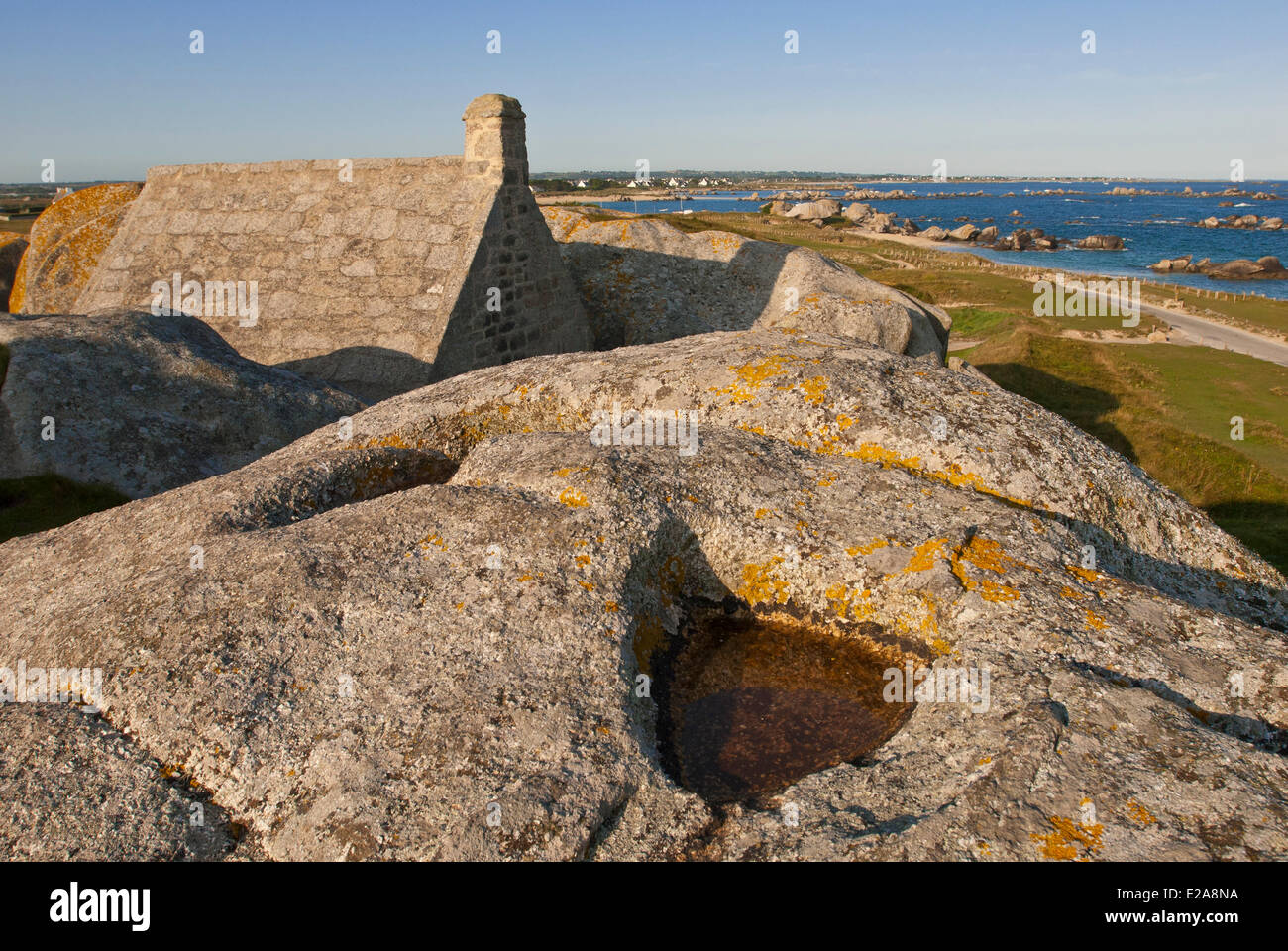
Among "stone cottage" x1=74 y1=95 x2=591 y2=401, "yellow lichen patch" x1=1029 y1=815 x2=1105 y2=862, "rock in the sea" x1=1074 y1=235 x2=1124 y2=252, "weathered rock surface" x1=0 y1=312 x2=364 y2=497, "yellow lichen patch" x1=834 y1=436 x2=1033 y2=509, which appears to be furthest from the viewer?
"rock in the sea" x1=1074 y1=235 x2=1124 y2=252

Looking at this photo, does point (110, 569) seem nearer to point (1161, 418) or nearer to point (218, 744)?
point (218, 744)

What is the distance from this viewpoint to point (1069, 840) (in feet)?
8.66

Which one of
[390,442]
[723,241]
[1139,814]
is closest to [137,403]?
[390,442]

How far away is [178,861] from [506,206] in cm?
1184

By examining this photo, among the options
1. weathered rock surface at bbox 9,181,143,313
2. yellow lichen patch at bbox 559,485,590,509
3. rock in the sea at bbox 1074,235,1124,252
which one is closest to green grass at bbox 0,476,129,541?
yellow lichen patch at bbox 559,485,590,509

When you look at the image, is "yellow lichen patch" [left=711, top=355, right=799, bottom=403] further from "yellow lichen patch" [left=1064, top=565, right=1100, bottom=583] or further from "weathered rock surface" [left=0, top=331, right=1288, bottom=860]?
"yellow lichen patch" [left=1064, top=565, right=1100, bottom=583]

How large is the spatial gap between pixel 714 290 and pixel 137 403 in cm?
1073

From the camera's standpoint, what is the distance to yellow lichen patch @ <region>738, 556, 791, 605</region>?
14.2ft

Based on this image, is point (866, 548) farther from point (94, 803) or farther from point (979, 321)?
point (979, 321)

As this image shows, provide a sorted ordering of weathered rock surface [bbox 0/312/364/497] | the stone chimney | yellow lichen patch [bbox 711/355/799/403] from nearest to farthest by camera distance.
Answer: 1. yellow lichen patch [bbox 711/355/799/403]
2. weathered rock surface [bbox 0/312/364/497]
3. the stone chimney

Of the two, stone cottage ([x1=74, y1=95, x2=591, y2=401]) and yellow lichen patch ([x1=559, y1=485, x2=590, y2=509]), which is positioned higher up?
stone cottage ([x1=74, y1=95, x2=591, y2=401])

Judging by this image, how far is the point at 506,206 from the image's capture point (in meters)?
13.0

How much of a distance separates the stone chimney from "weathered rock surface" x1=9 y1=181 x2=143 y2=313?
7763 millimetres
